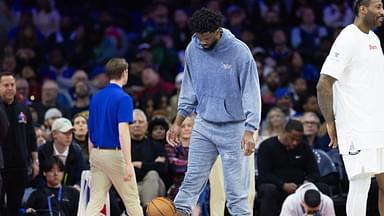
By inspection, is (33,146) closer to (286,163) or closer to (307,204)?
(286,163)

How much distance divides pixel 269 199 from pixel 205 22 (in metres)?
3.94

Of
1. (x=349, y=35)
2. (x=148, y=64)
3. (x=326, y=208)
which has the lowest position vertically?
(x=326, y=208)

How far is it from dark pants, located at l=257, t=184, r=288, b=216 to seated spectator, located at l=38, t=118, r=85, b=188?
2274mm

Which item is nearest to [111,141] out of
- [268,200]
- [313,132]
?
[268,200]

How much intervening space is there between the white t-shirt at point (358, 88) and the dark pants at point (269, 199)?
361 cm

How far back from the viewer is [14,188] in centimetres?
1302

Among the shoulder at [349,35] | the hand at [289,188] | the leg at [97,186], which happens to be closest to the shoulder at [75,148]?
the leg at [97,186]

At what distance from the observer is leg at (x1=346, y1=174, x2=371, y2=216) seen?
970cm

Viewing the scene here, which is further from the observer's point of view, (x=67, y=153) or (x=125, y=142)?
(x=67, y=153)

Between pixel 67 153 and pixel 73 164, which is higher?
pixel 67 153

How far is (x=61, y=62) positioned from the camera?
1894cm

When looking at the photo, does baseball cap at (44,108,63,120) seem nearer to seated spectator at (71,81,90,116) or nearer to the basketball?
seated spectator at (71,81,90,116)

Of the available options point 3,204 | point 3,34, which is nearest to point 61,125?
point 3,204

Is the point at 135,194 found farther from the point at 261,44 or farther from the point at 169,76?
the point at 261,44
